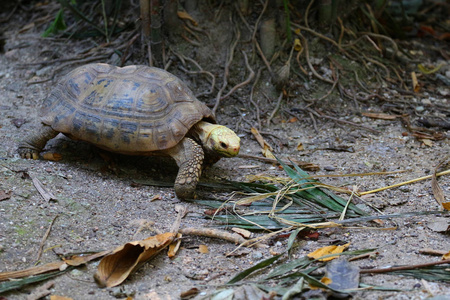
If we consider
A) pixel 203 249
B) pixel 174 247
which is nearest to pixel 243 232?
pixel 203 249

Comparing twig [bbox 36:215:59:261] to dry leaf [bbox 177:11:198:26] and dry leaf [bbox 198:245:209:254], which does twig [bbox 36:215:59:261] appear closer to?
dry leaf [bbox 198:245:209:254]

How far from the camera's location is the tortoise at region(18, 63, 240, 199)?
12.9ft

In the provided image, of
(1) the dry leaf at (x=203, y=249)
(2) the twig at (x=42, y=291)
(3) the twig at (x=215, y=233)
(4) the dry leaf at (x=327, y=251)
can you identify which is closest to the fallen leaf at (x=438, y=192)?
(4) the dry leaf at (x=327, y=251)

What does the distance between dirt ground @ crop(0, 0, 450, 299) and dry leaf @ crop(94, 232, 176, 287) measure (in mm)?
53

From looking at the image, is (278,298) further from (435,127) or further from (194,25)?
(194,25)

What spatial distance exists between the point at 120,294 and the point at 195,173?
136 centimetres

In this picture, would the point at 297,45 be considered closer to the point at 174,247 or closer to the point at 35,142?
the point at 35,142

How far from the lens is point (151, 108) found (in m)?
3.98

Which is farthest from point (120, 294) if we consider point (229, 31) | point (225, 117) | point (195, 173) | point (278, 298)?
point (229, 31)

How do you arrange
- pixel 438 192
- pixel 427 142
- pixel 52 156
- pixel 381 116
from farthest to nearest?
pixel 381 116 → pixel 427 142 → pixel 52 156 → pixel 438 192

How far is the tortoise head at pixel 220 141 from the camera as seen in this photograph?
3.95 meters

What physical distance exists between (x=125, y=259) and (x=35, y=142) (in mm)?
1782

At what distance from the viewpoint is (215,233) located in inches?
130

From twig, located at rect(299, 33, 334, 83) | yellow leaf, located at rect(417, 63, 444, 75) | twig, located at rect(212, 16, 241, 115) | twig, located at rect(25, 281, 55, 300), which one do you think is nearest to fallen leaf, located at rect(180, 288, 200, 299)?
twig, located at rect(25, 281, 55, 300)
